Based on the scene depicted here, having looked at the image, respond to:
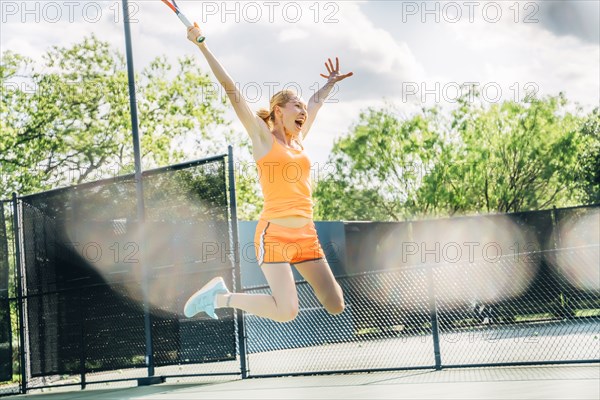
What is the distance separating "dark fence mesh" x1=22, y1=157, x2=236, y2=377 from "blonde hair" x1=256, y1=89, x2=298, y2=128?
4.74m

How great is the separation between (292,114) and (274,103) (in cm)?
15

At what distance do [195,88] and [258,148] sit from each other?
78.1 feet

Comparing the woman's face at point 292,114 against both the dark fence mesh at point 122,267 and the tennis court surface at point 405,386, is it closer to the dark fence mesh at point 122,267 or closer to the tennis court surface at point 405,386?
→ the tennis court surface at point 405,386

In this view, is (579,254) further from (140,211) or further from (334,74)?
(334,74)

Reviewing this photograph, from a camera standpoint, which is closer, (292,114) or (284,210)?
(284,210)

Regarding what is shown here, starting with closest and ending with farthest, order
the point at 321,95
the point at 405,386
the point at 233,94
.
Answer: the point at 233,94, the point at 321,95, the point at 405,386

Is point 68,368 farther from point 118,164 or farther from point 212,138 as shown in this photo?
point 212,138

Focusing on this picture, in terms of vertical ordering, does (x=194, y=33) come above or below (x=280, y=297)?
above

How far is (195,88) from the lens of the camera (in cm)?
2822

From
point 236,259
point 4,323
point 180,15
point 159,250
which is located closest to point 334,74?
point 180,15

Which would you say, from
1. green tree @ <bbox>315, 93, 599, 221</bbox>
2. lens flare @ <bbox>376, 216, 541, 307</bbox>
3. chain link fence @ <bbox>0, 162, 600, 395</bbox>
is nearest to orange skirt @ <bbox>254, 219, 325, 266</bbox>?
chain link fence @ <bbox>0, 162, 600, 395</bbox>

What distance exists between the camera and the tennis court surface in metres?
7.09

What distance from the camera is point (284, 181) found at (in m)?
4.92

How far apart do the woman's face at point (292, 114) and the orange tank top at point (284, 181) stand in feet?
0.50
